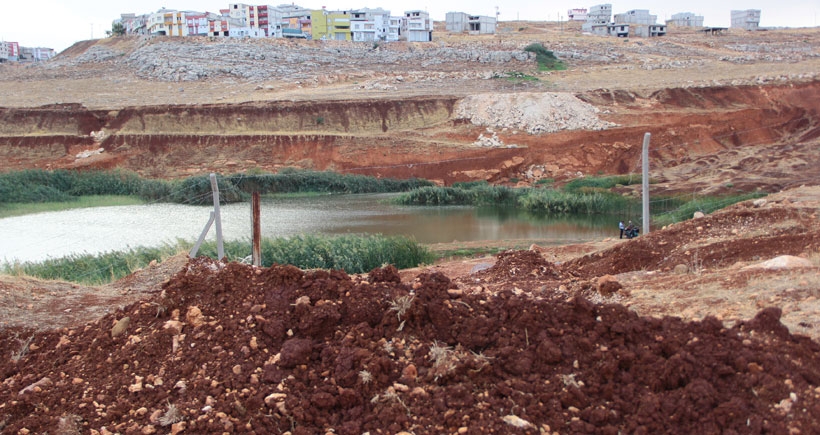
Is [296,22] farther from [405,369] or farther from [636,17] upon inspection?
[405,369]

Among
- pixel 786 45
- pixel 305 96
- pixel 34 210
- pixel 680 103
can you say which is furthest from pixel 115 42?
pixel 786 45

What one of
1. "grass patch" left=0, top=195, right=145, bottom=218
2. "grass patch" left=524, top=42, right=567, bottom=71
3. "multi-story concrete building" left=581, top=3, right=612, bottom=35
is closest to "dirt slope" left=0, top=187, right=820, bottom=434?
"grass patch" left=0, top=195, right=145, bottom=218

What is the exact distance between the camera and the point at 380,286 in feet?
16.3

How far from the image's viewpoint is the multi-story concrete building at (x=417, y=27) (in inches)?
2453

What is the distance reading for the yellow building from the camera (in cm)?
6819

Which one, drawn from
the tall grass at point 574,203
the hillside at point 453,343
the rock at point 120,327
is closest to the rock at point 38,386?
the hillside at point 453,343

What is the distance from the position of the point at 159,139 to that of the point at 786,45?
161 feet

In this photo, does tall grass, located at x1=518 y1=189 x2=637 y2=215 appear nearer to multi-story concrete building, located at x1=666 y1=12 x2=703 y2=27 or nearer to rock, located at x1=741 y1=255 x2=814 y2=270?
rock, located at x1=741 y1=255 x2=814 y2=270

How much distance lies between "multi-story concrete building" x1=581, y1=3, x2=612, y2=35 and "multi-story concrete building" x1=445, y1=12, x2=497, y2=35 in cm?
1207

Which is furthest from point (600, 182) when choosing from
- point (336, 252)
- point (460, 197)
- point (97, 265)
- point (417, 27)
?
point (417, 27)

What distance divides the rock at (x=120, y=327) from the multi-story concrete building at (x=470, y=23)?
65950mm

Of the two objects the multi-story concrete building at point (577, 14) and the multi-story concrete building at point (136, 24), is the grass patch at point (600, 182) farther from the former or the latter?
the multi-story concrete building at point (577, 14)

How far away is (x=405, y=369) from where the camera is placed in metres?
3.97

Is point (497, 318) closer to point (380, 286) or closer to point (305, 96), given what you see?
point (380, 286)
